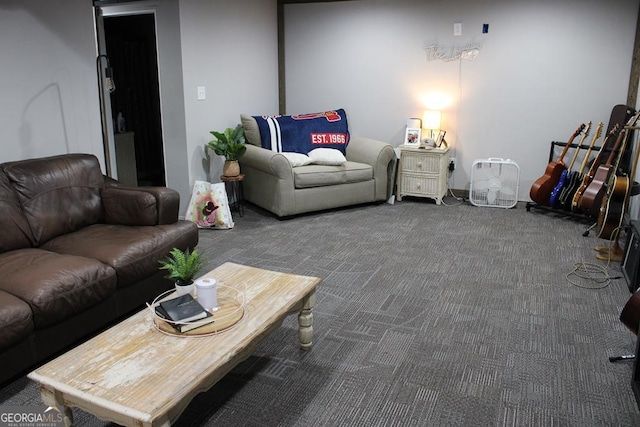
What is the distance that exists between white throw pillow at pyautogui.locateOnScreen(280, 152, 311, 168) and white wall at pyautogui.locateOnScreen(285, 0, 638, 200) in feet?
3.92

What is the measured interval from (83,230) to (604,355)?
302cm

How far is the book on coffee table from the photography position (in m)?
2.13

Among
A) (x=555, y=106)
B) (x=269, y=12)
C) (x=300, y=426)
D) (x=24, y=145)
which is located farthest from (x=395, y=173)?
(x=300, y=426)

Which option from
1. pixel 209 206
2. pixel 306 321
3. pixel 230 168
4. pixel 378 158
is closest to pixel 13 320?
pixel 306 321

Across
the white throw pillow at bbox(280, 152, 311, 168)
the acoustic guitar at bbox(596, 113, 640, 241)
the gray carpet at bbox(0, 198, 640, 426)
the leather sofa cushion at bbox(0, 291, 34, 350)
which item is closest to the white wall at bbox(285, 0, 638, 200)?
the acoustic guitar at bbox(596, 113, 640, 241)

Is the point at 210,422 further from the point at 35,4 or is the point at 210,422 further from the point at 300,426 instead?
the point at 35,4

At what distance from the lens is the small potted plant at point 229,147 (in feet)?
16.3

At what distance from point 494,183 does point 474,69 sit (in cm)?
121

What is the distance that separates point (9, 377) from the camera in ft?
7.79

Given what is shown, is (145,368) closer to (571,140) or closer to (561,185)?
(561,185)

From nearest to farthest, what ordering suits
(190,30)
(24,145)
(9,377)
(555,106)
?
(9,377) < (24,145) < (190,30) < (555,106)

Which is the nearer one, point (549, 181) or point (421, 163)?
point (549, 181)

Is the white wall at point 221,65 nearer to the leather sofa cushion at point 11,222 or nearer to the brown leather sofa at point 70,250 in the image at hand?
the brown leather sofa at point 70,250

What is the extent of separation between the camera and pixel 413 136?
5.83 meters
